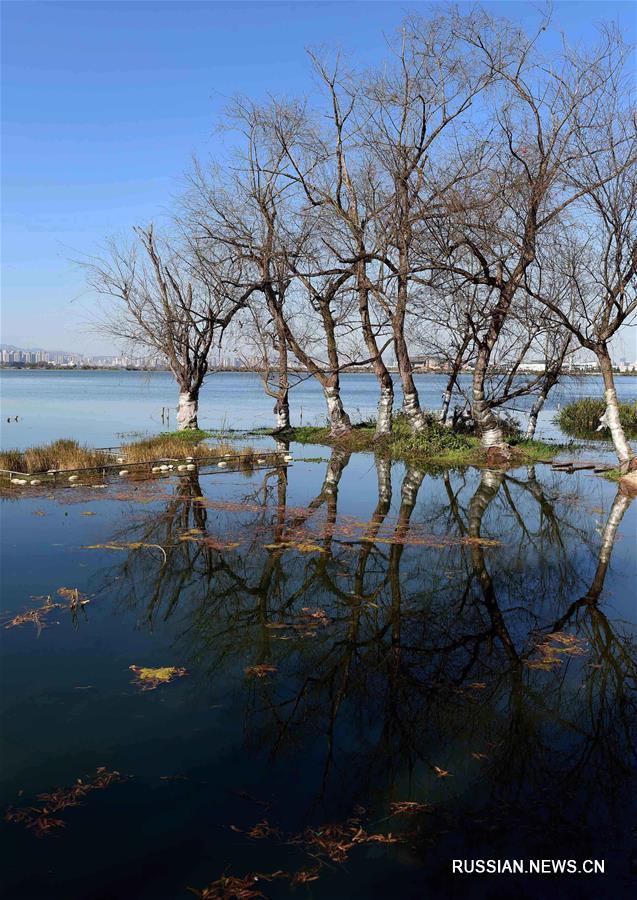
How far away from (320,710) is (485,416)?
658 inches

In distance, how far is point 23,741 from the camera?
5.82 metres

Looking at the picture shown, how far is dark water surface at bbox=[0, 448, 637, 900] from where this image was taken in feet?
15.1

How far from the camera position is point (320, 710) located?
6.37m

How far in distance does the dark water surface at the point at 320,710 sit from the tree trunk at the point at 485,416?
8.88 meters

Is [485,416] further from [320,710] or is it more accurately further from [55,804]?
[55,804]

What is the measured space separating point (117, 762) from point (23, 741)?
0.82m

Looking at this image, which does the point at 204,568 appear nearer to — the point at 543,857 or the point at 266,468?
the point at 543,857

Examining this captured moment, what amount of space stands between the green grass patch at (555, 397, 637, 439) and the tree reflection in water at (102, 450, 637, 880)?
20.2 metres

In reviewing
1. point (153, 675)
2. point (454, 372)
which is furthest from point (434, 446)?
point (153, 675)

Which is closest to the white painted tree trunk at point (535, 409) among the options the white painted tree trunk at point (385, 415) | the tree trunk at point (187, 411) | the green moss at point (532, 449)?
the green moss at point (532, 449)

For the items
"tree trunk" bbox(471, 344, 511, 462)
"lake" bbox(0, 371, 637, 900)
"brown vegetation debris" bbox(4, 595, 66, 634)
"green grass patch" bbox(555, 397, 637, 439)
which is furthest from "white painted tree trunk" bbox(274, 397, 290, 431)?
"brown vegetation debris" bbox(4, 595, 66, 634)

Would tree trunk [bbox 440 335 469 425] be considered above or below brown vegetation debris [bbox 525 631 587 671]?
above

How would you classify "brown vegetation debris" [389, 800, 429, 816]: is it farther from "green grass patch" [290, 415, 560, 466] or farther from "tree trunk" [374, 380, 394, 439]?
"tree trunk" [374, 380, 394, 439]

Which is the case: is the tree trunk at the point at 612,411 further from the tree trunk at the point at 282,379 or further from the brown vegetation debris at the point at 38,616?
the brown vegetation debris at the point at 38,616
